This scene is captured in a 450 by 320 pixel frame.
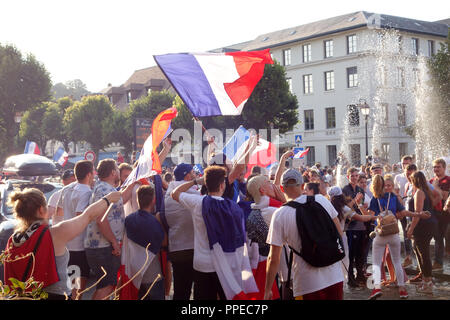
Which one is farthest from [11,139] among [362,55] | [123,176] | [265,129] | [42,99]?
[123,176]

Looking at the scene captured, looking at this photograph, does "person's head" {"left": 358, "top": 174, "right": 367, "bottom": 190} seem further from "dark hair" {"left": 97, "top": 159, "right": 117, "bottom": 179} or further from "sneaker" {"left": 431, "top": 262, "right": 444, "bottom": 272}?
"dark hair" {"left": 97, "top": 159, "right": 117, "bottom": 179}

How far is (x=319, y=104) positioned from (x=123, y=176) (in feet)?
149

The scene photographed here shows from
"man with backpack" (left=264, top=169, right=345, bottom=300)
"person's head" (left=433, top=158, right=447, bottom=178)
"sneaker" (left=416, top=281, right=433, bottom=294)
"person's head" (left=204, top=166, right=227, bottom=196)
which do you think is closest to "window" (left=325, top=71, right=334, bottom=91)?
"person's head" (left=433, top=158, right=447, bottom=178)

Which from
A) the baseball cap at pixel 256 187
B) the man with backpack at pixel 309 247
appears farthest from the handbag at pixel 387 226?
the man with backpack at pixel 309 247

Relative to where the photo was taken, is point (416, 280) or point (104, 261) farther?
point (416, 280)

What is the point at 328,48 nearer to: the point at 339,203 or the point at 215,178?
the point at 339,203

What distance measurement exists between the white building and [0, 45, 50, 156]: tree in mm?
23429

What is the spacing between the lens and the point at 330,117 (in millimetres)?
50688

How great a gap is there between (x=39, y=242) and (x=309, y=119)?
50.2 metres

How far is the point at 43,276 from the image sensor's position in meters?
3.69

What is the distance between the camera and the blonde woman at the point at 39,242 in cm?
365

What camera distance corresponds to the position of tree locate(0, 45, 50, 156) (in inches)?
1853

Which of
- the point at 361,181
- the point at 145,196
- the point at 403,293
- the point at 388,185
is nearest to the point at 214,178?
the point at 145,196
